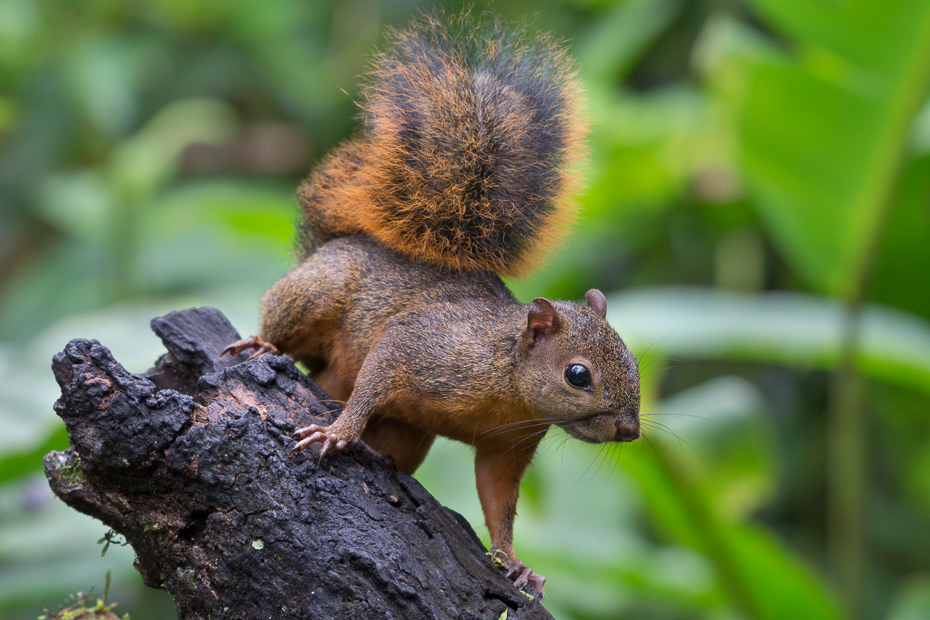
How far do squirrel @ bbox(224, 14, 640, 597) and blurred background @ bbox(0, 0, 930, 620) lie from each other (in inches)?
9.1

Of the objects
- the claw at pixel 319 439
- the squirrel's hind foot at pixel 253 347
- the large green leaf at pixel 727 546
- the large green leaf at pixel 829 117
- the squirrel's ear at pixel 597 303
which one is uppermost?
the large green leaf at pixel 829 117

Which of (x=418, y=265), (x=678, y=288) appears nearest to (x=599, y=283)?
(x=678, y=288)

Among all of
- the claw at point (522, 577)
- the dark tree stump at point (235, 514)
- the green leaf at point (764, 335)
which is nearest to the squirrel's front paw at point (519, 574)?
the claw at point (522, 577)

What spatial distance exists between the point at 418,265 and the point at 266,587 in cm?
87

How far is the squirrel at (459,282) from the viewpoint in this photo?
195 cm

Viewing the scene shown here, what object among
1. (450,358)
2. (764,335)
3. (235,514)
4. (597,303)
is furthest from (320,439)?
(764,335)

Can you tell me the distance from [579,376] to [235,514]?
2.53ft

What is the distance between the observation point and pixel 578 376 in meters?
1.91

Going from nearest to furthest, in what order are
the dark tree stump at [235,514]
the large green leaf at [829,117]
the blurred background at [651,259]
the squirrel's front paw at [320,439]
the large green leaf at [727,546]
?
1. the dark tree stump at [235,514]
2. the squirrel's front paw at [320,439]
3. the large green leaf at [727,546]
4. the blurred background at [651,259]
5. the large green leaf at [829,117]

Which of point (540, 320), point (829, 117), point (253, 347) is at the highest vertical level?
point (829, 117)

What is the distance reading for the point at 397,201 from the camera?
2.11 meters

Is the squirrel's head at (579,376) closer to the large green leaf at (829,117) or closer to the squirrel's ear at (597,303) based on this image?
the squirrel's ear at (597,303)

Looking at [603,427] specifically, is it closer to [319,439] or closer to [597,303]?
[597,303]

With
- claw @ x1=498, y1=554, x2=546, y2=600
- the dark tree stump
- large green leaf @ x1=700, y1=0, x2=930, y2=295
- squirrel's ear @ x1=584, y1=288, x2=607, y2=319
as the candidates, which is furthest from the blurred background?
the dark tree stump
